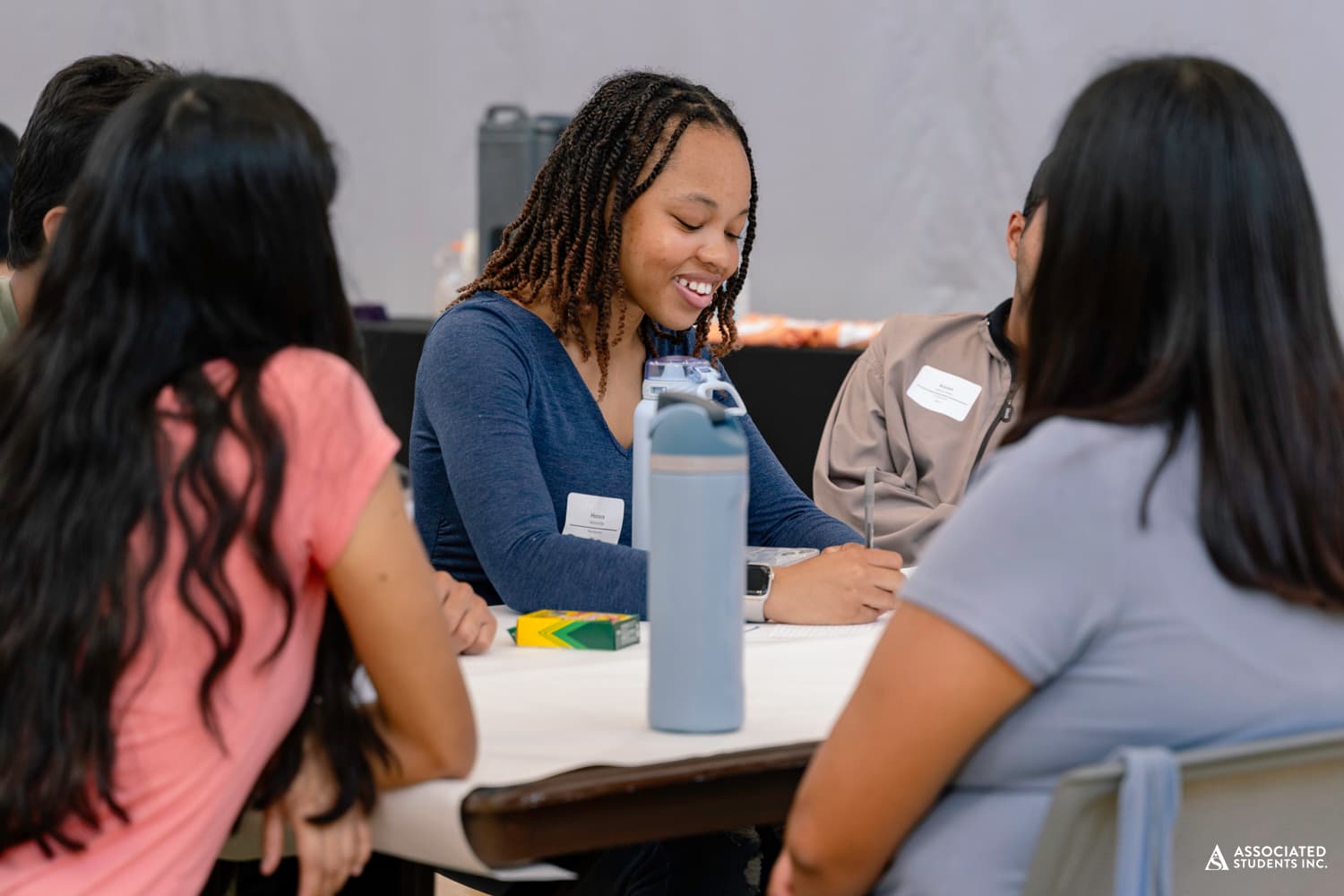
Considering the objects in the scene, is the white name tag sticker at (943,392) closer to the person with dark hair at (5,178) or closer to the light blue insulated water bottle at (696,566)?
the light blue insulated water bottle at (696,566)

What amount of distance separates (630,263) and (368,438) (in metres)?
0.97

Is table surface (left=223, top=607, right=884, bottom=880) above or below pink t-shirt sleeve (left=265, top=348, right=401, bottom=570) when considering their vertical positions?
below

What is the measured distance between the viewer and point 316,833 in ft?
3.55

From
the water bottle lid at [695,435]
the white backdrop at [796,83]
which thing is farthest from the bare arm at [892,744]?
the white backdrop at [796,83]

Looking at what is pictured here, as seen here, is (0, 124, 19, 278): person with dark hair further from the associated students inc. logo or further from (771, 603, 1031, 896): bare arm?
the associated students inc. logo

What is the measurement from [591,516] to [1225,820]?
1.01 meters

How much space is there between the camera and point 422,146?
18.7 feet

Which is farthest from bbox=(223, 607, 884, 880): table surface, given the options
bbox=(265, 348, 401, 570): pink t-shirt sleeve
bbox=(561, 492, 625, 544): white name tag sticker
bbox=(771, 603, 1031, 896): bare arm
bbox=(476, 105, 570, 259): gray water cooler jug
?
bbox=(476, 105, 570, 259): gray water cooler jug

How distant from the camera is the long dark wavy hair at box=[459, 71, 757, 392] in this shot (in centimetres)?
195

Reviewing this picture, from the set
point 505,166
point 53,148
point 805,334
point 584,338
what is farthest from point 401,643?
point 505,166

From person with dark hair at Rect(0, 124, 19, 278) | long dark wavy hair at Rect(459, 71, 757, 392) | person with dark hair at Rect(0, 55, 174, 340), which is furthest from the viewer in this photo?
person with dark hair at Rect(0, 124, 19, 278)

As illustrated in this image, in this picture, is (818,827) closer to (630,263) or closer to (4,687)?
(4,687)

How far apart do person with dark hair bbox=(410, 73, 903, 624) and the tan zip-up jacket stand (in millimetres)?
328

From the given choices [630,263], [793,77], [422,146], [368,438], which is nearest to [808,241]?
[793,77]
